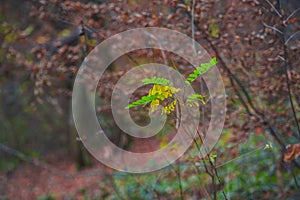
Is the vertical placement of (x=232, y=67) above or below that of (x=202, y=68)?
above

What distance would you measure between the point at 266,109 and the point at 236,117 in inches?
12.8

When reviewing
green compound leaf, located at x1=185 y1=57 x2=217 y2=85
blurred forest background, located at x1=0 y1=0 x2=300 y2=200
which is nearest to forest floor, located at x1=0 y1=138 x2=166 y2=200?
blurred forest background, located at x1=0 y1=0 x2=300 y2=200

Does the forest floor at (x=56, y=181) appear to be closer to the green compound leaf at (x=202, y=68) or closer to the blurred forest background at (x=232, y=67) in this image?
the blurred forest background at (x=232, y=67)

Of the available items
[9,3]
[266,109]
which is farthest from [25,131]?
[266,109]

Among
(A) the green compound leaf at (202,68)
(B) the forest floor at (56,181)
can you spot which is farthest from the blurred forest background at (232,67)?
(B) the forest floor at (56,181)

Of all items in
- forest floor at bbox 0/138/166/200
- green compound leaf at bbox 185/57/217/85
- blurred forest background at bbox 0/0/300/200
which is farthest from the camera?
forest floor at bbox 0/138/166/200

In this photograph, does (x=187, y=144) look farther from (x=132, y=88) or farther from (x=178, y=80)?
(x=132, y=88)

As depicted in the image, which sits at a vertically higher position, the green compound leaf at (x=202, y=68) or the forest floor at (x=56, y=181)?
the green compound leaf at (x=202, y=68)

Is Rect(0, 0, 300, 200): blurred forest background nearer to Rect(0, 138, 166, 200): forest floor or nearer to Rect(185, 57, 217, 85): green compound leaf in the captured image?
Rect(185, 57, 217, 85): green compound leaf

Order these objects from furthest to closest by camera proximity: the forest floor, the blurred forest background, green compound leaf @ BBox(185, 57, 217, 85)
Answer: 1. the forest floor
2. the blurred forest background
3. green compound leaf @ BBox(185, 57, 217, 85)

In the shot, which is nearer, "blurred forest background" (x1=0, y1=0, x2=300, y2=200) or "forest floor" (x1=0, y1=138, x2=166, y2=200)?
"blurred forest background" (x1=0, y1=0, x2=300, y2=200)

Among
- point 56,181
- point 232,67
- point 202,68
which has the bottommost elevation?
point 56,181

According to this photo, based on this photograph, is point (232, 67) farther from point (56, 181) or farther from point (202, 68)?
point (56, 181)

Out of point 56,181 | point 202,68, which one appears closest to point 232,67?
point 202,68
